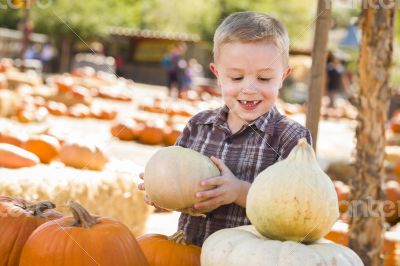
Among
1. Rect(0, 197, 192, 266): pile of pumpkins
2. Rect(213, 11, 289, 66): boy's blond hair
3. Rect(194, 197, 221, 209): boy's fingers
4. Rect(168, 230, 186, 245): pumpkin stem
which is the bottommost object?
Rect(168, 230, 186, 245): pumpkin stem

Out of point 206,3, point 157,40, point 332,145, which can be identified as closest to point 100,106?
point 332,145

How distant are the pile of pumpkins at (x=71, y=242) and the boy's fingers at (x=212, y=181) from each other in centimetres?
22

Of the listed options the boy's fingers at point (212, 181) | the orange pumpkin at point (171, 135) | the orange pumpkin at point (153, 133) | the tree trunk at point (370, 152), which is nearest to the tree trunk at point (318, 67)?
the tree trunk at point (370, 152)

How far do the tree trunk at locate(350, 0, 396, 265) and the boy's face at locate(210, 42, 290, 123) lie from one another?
62.2 inches

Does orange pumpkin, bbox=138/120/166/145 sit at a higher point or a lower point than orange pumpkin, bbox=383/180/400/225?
lower

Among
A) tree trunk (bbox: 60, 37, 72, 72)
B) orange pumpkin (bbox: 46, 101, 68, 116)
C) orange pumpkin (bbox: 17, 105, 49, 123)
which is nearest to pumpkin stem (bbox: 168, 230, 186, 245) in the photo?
orange pumpkin (bbox: 17, 105, 49, 123)

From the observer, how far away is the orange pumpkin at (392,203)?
5482 millimetres

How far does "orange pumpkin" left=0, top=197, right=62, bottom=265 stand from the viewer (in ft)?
6.03

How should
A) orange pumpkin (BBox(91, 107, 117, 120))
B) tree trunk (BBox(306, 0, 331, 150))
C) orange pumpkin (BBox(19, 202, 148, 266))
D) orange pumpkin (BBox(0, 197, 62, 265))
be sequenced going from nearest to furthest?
orange pumpkin (BBox(19, 202, 148, 266)), orange pumpkin (BBox(0, 197, 62, 265)), tree trunk (BBox(306, 0, 331, 150)), orange pumpkin (BBox(91, 107, 117, 120))

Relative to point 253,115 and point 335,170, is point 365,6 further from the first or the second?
point 335,170

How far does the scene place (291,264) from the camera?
5.08 ft

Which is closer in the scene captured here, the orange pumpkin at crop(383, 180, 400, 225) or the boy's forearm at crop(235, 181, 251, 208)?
the boy's forearm at crop(235, 181, 251, 208)

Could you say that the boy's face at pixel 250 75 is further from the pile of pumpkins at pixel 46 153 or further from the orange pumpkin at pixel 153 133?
the orange pumpkin at pixel 153 133

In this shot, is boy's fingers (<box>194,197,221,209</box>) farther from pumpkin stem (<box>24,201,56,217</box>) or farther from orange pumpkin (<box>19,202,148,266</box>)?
pumpkin stem (<box>24,201,56,217</box>)
